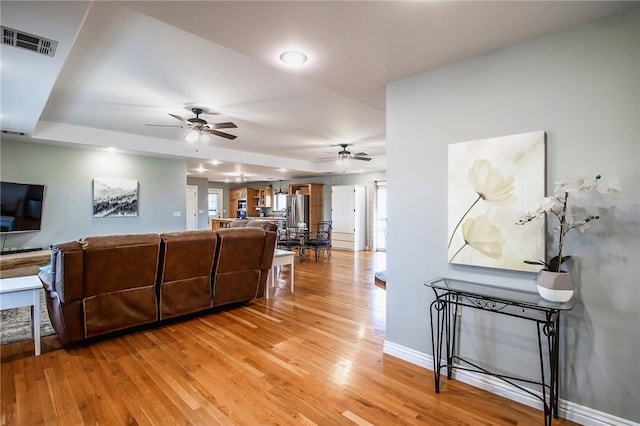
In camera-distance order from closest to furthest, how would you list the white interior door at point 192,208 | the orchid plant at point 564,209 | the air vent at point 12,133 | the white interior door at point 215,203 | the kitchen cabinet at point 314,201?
1. the orchid plant at point 564,209
2. the air vent at point 12,133
3. the kitchen cabinet at point 314,201
4. the white interior door at point 192,208
5. the white interior door at point 215,203

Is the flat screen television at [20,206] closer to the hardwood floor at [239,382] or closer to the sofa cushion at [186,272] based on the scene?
the hardwood floor at [239,382]

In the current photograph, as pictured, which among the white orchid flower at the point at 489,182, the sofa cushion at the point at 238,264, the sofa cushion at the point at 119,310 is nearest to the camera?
the white orchid flower at the point at 489,182

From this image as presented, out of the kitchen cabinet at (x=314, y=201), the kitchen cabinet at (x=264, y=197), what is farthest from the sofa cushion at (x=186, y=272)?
the kitchen cabinet at (x=264, y=197)

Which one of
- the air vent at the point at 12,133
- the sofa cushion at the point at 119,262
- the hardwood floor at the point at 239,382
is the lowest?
the hardwood floor at the point at 239,382

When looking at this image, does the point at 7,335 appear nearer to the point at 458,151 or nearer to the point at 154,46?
the point at 154,46

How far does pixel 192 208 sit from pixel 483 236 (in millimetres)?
10620

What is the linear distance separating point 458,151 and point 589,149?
75cm

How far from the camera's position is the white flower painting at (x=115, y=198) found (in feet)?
18.9

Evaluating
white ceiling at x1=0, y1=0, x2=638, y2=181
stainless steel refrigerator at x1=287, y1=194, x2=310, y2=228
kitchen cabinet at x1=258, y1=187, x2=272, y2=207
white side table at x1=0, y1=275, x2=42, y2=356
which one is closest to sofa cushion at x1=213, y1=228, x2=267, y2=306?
white side table at x1=0, y1=275, x2=42, y2=356

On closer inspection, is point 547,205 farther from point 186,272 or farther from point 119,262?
point 119,262

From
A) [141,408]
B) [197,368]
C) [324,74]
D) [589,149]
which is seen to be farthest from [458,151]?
[141,408]

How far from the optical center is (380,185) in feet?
29.8

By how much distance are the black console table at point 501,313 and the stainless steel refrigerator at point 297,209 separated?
7.49 m

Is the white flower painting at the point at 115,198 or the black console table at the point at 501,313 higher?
the white flower painting at the point at 115,198
